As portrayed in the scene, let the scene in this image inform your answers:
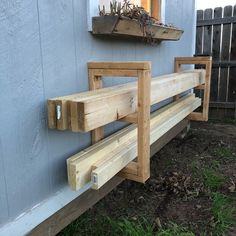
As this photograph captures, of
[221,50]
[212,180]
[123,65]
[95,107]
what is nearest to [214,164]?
[212,180]

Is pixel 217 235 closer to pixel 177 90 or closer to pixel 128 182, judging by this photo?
pixel 128 182

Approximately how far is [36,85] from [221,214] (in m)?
1.67

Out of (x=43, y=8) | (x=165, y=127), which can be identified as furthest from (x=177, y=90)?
(x=43, y=8)

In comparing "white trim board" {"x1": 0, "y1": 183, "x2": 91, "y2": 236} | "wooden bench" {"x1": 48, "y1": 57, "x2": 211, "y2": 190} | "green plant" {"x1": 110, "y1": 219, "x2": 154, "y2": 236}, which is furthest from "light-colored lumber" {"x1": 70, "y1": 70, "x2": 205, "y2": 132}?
"green plant" {"x1": 110, "y1": 219, "x2": 154, "y2": 236}

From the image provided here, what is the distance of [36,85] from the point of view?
174 cm

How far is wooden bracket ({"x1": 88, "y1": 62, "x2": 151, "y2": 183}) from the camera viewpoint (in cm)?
196

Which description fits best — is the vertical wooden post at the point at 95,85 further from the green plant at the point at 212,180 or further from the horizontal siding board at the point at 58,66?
the green plant at the point at 212,180

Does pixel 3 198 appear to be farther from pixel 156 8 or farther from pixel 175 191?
pixel 156 8

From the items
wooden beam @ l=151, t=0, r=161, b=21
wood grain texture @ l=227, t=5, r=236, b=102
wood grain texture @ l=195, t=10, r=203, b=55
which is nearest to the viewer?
wooden beam @ l=151, t=0, r=161, b=21

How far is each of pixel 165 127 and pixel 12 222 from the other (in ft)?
5.39

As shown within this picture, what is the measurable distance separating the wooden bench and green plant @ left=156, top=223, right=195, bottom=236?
1.31ft

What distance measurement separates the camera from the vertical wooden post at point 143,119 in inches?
76.9

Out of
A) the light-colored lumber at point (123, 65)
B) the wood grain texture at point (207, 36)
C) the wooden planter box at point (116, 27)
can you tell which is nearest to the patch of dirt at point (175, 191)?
the light-colored lumber at point (123, 65)

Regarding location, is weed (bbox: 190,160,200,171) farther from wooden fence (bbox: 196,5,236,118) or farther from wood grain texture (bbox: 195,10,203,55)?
wood grain texture (bbox: 195,10,203,55)
